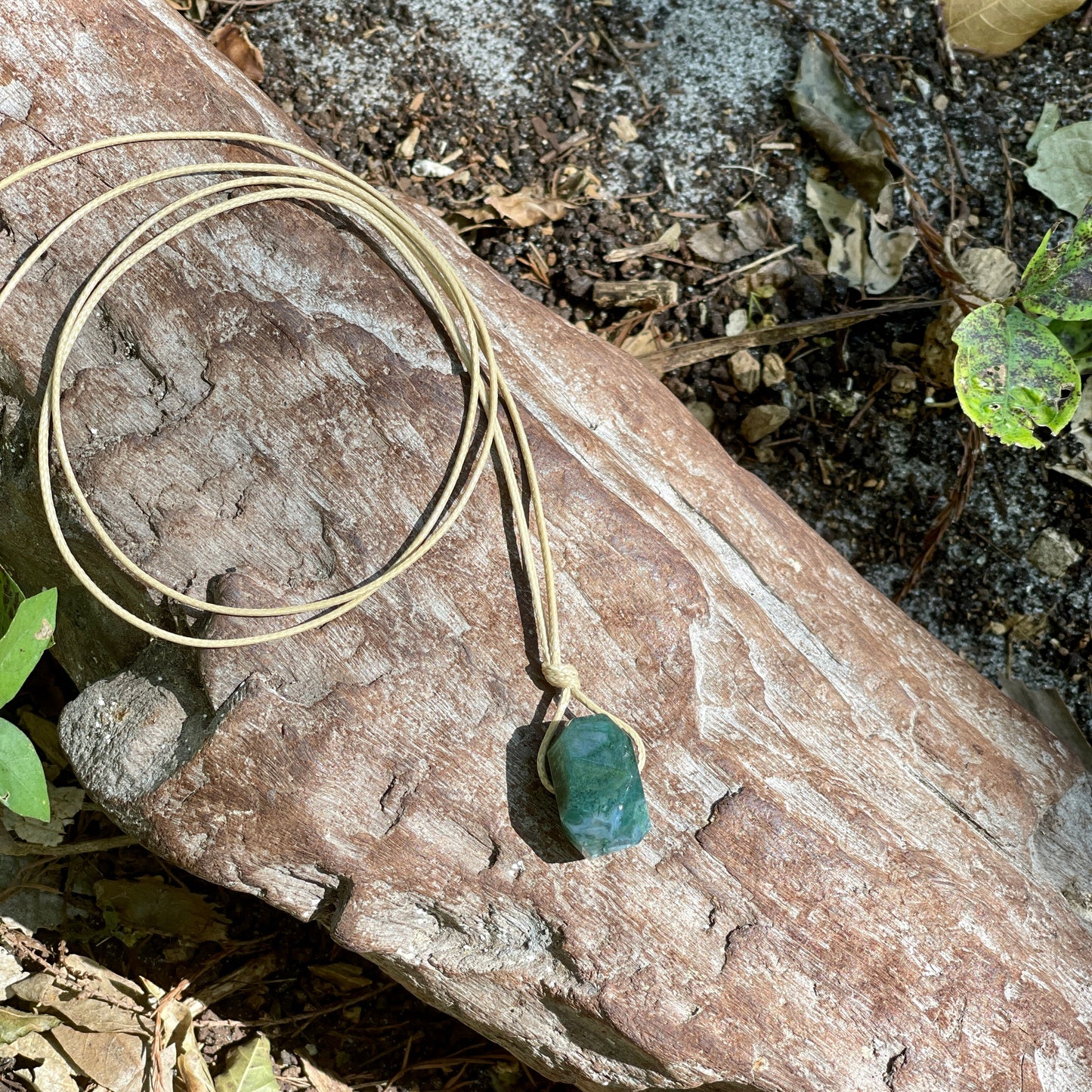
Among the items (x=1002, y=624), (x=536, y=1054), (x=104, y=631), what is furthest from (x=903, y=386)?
(x=104, y=631)

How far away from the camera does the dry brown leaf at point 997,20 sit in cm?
277

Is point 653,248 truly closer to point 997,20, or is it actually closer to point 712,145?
point 712,145

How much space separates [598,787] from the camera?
159 centimetres

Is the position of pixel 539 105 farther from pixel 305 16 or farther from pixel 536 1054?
pixel 536 1054

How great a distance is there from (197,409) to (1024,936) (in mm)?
1765

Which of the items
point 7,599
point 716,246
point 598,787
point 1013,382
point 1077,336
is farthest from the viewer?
point 716,246

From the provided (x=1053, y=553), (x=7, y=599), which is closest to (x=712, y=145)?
(x=1053, y=553)

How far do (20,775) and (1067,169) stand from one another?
2.93 m

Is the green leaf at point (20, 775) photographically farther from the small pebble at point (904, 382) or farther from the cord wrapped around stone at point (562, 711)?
the small pebble at point (904, 382)

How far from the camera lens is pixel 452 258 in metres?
2.17

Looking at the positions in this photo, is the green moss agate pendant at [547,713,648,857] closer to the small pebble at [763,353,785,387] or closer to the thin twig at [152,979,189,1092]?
the thin twig at [152,979,189,1092]

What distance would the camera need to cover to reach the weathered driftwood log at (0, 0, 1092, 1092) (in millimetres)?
1694

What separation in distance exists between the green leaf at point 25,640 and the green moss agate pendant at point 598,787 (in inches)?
35.2

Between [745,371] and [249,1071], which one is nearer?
[249,1071]
